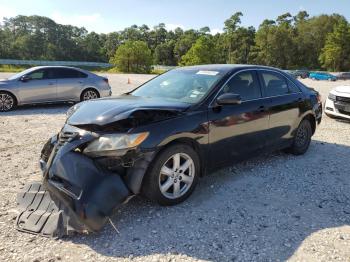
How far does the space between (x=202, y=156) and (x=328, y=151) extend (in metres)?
3.52

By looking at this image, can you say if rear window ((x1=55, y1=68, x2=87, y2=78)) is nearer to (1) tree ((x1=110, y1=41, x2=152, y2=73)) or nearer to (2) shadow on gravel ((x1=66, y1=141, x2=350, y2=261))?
(2) shadow on gravel ((x1=66, y1=141, x2=350, y2=261))

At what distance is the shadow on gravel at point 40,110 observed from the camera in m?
10.5

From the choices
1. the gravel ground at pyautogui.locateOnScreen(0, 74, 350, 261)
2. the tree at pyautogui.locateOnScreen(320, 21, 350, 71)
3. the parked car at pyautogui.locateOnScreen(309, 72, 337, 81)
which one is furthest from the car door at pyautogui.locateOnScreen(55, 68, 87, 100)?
the tree at pyautogui.locateOnScreen(320, 21, 350, 71)

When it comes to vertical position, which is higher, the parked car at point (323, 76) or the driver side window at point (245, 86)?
the driver side window at point (245, 86)

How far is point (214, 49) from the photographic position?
230ft

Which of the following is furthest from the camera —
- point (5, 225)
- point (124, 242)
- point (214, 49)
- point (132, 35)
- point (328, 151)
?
point (132, 35)

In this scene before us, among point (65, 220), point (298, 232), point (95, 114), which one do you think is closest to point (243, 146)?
point (298, 232)

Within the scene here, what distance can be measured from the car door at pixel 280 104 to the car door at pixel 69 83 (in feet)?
25.4

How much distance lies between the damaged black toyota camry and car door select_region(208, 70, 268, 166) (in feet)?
0.04

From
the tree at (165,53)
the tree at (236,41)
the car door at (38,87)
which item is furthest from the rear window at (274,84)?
the tree at (165,53)

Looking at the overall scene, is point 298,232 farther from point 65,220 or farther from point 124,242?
point 65,220

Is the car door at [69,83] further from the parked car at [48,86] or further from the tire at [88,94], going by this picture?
the tire at [88,94]

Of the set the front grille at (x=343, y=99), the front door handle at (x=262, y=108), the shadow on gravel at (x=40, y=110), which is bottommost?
the shadow on gravel at (x=40, y=110)

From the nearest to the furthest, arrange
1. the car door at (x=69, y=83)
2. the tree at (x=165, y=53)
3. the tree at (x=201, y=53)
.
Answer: the car door at (x=69, y=83), the tree at (x=201, y=53), the tree at (x=165, y=53)
